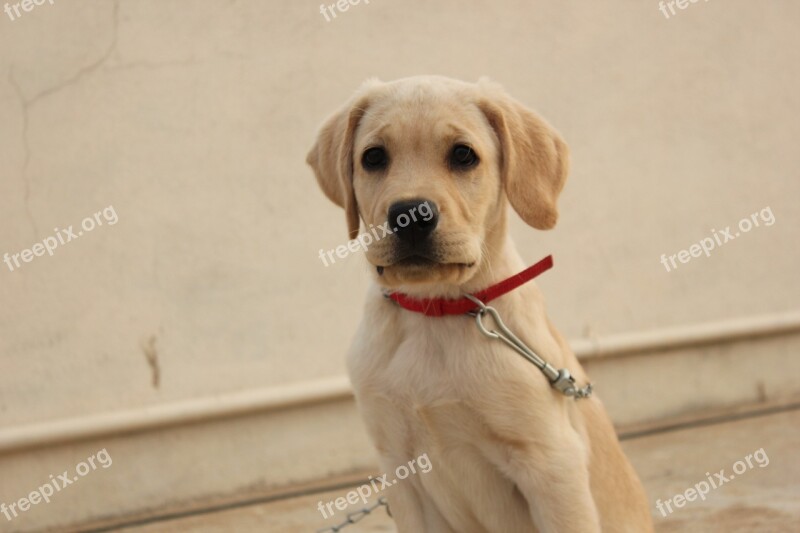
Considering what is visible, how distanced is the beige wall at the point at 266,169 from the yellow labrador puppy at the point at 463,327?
251cm

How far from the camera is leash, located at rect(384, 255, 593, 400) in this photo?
307 centimetres

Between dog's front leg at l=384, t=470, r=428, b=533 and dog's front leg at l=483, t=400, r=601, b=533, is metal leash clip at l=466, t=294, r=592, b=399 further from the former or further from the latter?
dog's front leg at l=384, t=470, r=428, b=533

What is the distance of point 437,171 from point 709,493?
9.13 ft

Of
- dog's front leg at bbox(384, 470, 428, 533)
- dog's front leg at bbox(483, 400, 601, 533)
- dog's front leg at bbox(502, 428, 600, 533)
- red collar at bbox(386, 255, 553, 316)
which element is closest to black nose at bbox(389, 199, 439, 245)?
red collar at bbox(386, 255, 553, 316)

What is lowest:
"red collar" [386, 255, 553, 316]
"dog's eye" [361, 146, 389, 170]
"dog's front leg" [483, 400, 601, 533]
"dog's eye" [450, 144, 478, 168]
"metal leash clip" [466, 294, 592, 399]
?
"dog's front leg" [483, 400, 601, 533]

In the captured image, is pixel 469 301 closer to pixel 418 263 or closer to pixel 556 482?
pixel 418 263

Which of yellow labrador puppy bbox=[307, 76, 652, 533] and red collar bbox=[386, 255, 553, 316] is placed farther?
red collar bbox=[386, 255, 553, 316]

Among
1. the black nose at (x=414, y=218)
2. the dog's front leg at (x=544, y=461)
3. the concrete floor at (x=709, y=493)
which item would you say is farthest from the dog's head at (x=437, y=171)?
the concrete floor at (x=709, y=493)

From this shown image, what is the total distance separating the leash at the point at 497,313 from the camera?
10.1 feet

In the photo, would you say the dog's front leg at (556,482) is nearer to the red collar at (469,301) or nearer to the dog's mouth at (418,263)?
the red collar at (469,301)

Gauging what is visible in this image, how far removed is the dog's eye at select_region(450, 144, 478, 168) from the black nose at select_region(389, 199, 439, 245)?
0.23m

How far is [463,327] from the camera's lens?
311cm

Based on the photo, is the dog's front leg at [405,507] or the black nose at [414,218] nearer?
the black nose at [414,218]

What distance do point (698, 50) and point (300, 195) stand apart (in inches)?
108
